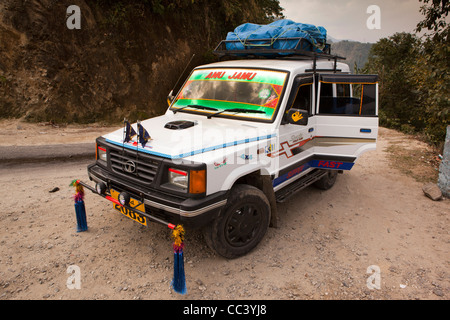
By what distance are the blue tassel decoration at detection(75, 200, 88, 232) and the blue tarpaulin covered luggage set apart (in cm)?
338

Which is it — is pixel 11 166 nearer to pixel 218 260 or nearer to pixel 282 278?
pixel 218 260

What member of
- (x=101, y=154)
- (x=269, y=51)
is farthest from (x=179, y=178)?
(x=269, y=51)

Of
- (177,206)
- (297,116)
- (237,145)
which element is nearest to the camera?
(177,206)


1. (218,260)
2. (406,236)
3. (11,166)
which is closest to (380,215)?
(406,236)

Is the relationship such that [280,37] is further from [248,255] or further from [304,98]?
[248,255]

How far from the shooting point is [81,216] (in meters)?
3.87

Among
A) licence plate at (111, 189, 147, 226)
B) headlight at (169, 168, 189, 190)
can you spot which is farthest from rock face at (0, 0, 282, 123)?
headlight at (169, 168, 189, 190)

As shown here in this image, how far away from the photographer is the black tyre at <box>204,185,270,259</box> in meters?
3.21

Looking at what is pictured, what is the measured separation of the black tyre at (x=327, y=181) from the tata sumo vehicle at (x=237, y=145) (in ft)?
1.32

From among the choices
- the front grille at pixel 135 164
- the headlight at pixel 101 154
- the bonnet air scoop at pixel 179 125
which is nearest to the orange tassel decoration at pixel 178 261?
the front grille at pixel 135 164

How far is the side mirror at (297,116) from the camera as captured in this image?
3578mm

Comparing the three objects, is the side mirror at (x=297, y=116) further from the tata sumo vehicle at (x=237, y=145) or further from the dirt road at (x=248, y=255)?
the dirt road at (x=248, y=255)

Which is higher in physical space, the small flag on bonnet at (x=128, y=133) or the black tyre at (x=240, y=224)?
the small flag on bonnet at (x=128, y=133)

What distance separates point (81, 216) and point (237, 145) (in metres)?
2.23
